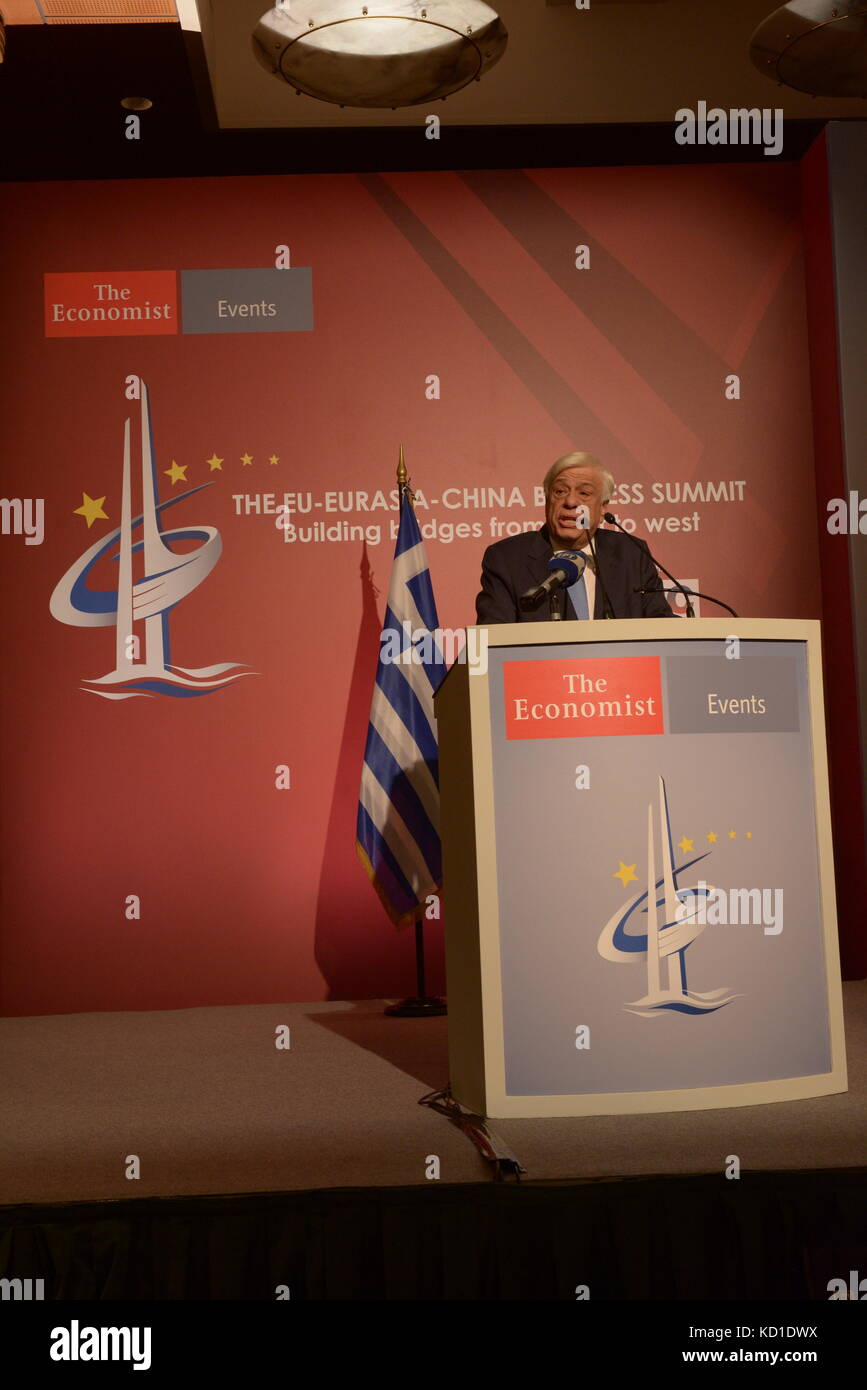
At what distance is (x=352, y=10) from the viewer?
146 inches

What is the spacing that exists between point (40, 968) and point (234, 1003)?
0.74 meters

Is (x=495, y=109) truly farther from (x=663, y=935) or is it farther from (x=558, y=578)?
(x=663, y=935)

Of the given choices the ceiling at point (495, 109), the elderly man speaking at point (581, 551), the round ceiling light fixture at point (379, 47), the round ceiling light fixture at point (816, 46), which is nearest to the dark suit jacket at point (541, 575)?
the elderly man speaking at point (581, 551)

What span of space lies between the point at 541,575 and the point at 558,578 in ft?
3.21

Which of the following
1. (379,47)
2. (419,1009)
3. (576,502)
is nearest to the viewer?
(576,502)

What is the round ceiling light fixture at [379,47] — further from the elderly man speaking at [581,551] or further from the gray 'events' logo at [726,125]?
the elderly man speaking at [581,551]

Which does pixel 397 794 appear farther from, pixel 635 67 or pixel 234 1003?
pixel 635 67

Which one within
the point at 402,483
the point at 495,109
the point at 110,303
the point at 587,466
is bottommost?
the point at 587,466

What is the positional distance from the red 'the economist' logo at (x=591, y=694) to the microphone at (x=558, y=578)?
0.43 ft

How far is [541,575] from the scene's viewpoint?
3518 millimetres

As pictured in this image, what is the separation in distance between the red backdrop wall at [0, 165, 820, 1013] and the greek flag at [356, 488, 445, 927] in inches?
15.1

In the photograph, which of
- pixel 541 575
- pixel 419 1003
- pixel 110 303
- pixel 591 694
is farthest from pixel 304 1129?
pixel 110 303
